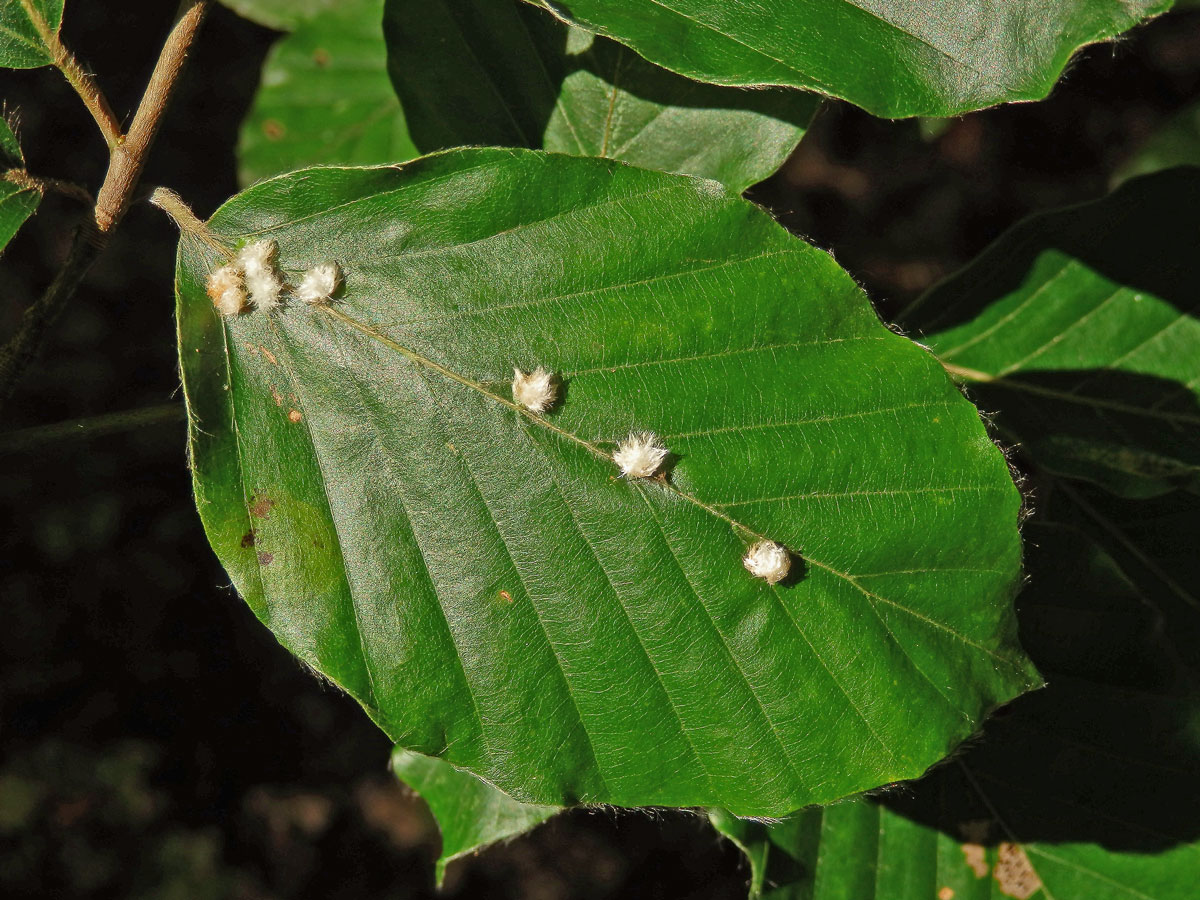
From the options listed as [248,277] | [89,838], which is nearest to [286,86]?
[248,277]

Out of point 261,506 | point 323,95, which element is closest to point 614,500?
point 261,506

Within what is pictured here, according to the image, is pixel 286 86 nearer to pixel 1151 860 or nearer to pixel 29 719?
pixel 29 719

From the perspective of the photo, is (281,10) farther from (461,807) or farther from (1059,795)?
(1059,795)

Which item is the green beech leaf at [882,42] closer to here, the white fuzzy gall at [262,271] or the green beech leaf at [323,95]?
the white fuzzy gall at [262,271]

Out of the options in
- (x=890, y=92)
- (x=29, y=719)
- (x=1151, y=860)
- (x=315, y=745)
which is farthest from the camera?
(x=315, y=745)

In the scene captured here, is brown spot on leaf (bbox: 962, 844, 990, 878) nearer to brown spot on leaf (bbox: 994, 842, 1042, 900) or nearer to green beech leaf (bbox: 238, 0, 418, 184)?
brown spot on leaf (bbox: 994, 842, 1042, 900)

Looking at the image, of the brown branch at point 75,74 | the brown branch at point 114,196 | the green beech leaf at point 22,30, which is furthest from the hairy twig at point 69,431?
the green beech leaf at point 22,30
